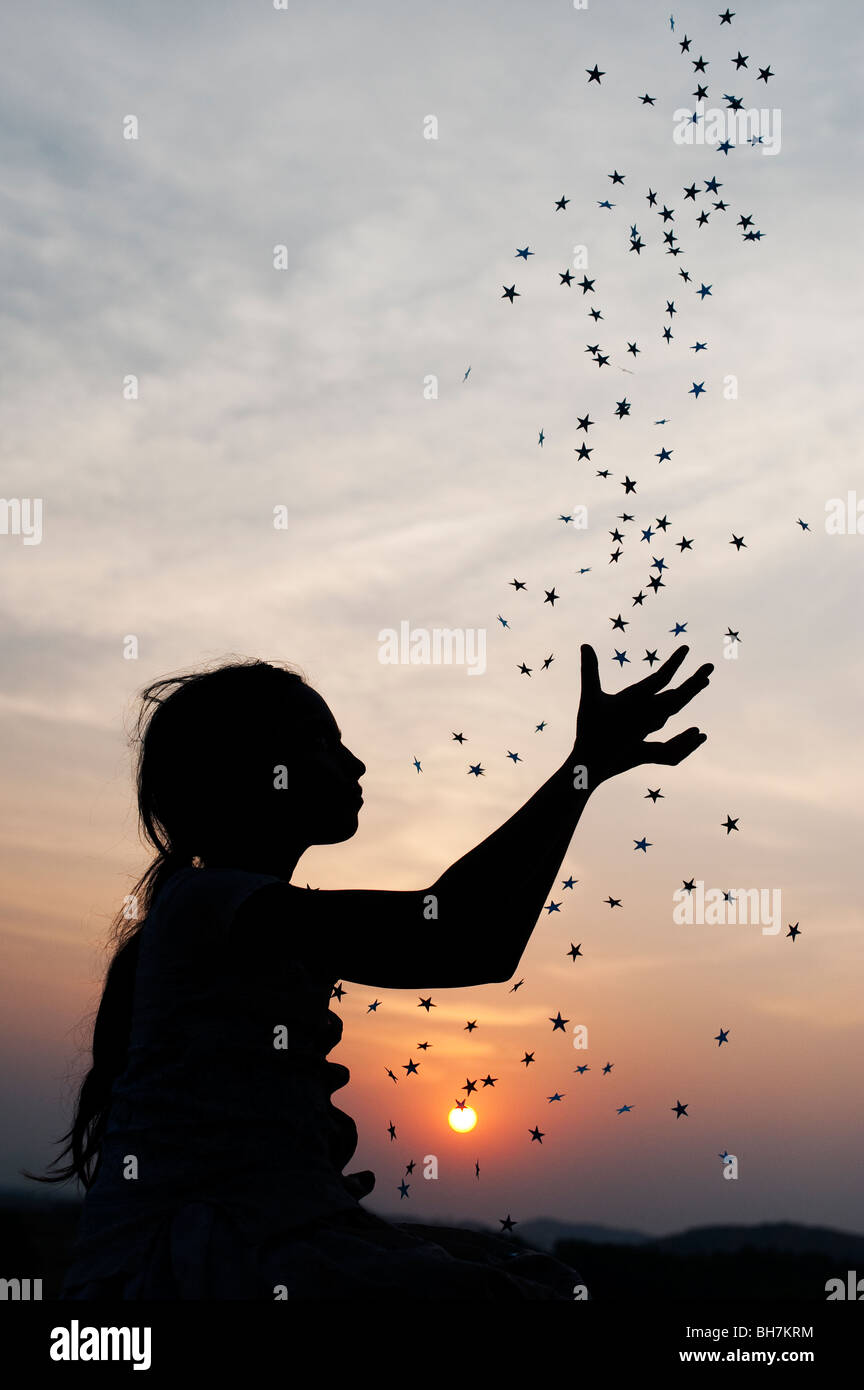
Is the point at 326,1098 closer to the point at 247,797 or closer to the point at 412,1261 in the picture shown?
the point at 412,1261

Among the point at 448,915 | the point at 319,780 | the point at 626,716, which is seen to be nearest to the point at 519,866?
the point at 448,915

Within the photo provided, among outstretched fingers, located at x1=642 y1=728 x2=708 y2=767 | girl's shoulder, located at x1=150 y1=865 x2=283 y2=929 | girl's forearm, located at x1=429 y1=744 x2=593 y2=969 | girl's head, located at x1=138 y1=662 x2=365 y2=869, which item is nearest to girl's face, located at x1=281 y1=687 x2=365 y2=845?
girl's head, located at x1=138 y1=662 x2=365 y2=869

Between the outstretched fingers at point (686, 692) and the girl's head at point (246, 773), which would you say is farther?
the girl's head at point (246, 773)

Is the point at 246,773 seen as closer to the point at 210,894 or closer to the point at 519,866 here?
the point at 210,894

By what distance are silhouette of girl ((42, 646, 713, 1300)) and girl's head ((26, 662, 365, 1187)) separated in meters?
0.57

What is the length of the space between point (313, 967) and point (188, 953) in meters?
0.34

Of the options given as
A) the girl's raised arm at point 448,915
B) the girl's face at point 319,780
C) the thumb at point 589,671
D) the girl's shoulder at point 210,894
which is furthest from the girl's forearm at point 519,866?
the girl's face at point 319,780

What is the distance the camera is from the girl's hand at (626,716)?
136 inches

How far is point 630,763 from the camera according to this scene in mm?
3523

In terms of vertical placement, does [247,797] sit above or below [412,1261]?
above

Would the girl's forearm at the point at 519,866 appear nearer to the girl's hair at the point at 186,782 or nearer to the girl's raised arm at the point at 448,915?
the girl's raised arm at the point at 448,915
